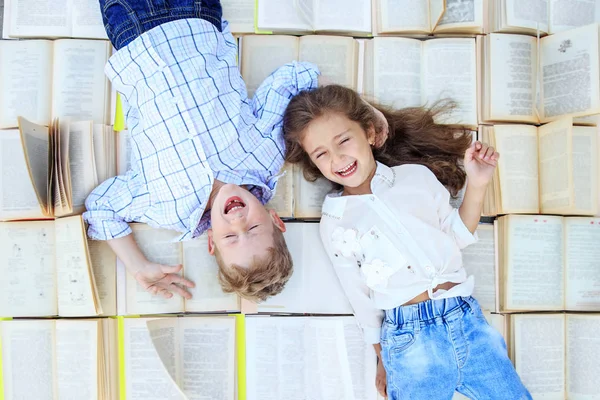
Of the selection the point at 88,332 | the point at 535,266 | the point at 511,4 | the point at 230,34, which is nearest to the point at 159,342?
the point at 88,332

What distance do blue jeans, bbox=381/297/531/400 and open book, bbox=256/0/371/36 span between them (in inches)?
32.5

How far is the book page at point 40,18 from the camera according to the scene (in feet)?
4.61

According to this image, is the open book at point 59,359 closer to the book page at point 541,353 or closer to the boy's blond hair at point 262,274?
the boy's blond hair at point 262,274

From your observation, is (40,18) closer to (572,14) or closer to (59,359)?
(59,359)

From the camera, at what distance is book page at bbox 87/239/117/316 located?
136 centimetres

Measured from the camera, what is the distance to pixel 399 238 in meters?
1.22

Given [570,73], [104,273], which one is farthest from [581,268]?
[104,273]

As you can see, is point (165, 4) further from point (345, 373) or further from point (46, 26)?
point (345, 373)

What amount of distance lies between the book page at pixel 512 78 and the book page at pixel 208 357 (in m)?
1.00

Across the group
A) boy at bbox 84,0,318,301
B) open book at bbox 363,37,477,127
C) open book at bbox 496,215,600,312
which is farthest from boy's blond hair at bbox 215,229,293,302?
open book at bbox 496,215,600,312

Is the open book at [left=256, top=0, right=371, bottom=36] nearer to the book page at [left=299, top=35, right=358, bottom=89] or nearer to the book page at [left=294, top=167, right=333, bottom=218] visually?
the book page at [left=299, top=35, right=358, bottom=89]

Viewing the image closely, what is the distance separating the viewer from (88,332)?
1.35 m

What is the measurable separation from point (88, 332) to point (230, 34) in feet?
3.03

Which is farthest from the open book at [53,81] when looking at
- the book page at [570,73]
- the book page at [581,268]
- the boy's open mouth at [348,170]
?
the book page at [581,268]
